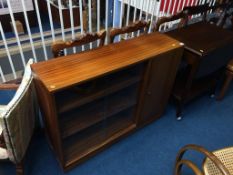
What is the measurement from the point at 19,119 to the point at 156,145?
1.13 meters

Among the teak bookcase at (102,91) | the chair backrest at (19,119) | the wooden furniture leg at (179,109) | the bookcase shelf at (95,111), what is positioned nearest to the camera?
the chair backrest at (19,119)

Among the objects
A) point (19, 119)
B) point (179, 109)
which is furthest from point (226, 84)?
point (19, 119)

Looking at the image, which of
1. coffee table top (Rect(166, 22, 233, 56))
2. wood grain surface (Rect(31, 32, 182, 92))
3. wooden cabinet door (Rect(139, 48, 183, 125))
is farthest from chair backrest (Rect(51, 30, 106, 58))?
coffee table top (Rect(166, 22, 233, 56))

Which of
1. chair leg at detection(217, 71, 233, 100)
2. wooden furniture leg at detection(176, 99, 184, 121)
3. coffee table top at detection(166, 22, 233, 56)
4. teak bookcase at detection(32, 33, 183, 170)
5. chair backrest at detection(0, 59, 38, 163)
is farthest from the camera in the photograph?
chair leg at detection(217, 71, 233, 100)

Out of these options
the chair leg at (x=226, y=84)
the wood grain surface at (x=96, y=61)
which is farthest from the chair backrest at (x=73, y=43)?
the chair leg at (x=226, y=84)

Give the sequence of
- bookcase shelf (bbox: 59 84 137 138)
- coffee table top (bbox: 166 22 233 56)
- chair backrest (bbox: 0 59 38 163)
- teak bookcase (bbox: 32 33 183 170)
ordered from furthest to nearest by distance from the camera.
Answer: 1. coffee table top (bbox: 166 22 233 56)
2. bookcase shelf (bbox: 59 84 137 138)
3. teak bookcase (bbox: 32 33 183 170)
4. chair backrest (bbox: 0 59 38 163)

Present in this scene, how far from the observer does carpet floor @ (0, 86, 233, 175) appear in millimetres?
1509

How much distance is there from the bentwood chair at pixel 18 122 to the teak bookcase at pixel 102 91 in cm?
7

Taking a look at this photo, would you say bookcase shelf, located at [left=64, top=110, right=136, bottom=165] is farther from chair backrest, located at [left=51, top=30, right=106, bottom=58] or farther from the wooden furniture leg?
chair backrest, located at [left=51, top=30, right=106, bottom=58]

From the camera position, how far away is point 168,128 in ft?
6.19

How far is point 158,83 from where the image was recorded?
1.58 metres

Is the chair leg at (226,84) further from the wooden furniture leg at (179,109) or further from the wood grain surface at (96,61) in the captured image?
the wood grain surface at (96,61)

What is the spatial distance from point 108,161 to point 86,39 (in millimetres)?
944

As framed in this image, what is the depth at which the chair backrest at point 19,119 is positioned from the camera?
990 millimetres
